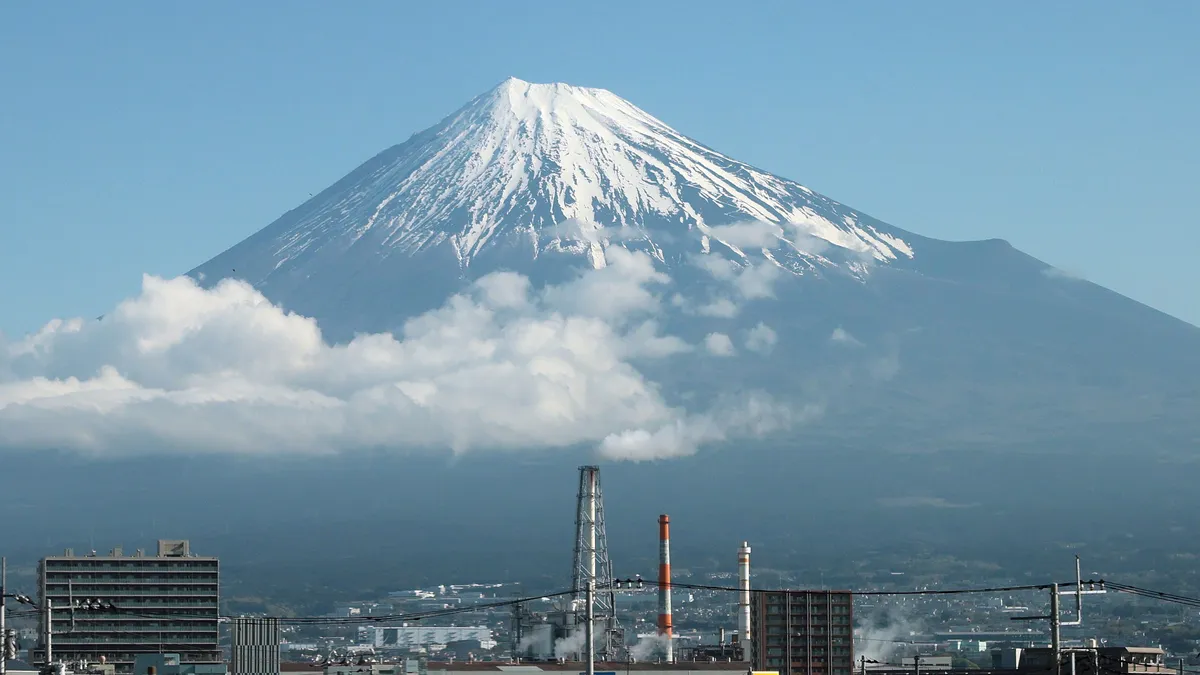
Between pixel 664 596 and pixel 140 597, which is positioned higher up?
pixel 140 597

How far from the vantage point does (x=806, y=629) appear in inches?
6427

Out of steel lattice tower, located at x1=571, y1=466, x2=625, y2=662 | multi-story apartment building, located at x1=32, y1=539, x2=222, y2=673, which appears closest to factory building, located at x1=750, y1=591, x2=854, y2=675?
steel lattice tower, located at x1=571, y1=466, x2=625, y2=662

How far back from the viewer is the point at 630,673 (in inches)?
4897

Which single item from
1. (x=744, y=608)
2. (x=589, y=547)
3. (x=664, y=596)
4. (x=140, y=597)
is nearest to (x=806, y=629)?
(x=744, y=608)

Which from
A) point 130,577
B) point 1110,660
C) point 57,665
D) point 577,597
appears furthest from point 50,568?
point 57,665

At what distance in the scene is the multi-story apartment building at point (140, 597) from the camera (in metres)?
155

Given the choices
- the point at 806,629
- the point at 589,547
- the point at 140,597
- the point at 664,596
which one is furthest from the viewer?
the point at 806,629

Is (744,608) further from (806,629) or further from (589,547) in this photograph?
(806,629)

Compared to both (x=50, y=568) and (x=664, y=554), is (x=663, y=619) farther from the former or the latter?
(x=50, y=568)

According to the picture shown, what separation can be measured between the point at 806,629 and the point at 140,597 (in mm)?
48416

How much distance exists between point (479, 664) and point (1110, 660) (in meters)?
46.1

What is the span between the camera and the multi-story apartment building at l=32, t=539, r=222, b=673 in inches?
6112

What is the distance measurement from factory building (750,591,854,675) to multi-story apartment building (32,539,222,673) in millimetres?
39814

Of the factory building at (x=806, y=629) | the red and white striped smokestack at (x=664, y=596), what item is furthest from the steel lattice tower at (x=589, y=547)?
the factory building at (x=806, y=629)
